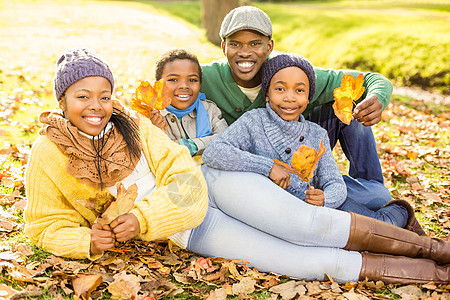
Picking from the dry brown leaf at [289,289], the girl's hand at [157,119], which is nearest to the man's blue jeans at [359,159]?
the dry brown leaf at [289,289]

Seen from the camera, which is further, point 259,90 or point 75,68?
point 259,90

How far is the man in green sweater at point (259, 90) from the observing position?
328 centimetres

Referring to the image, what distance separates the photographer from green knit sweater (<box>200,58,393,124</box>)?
3426mm

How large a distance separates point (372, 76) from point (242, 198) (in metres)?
1.72

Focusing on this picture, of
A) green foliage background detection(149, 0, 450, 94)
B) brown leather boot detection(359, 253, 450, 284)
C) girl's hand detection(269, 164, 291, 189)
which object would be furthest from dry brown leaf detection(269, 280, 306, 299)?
green foliage background detection(149, 0, 450, 94)

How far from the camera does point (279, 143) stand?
295 centimetres

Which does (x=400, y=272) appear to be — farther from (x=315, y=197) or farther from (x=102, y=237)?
(x=102, y=237)

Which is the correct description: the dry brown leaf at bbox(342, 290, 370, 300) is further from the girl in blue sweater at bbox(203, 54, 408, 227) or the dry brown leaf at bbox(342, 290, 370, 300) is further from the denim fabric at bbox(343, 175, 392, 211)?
the denim fabric at bbox(343, 175, 392, 211)

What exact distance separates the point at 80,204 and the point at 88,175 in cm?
23

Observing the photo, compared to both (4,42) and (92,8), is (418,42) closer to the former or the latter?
(4,42)

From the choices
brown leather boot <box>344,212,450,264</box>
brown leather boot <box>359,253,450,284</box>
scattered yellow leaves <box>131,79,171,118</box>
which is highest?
scattered yellow leaves <box>131,79,171,118</box>

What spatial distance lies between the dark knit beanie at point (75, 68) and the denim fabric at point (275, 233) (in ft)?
3.37

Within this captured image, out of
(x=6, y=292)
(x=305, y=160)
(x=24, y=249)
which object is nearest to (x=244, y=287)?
(x=305, y=160)

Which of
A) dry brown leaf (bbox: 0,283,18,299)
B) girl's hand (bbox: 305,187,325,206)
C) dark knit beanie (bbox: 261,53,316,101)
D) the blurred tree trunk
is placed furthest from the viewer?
the blurred tree trunk
